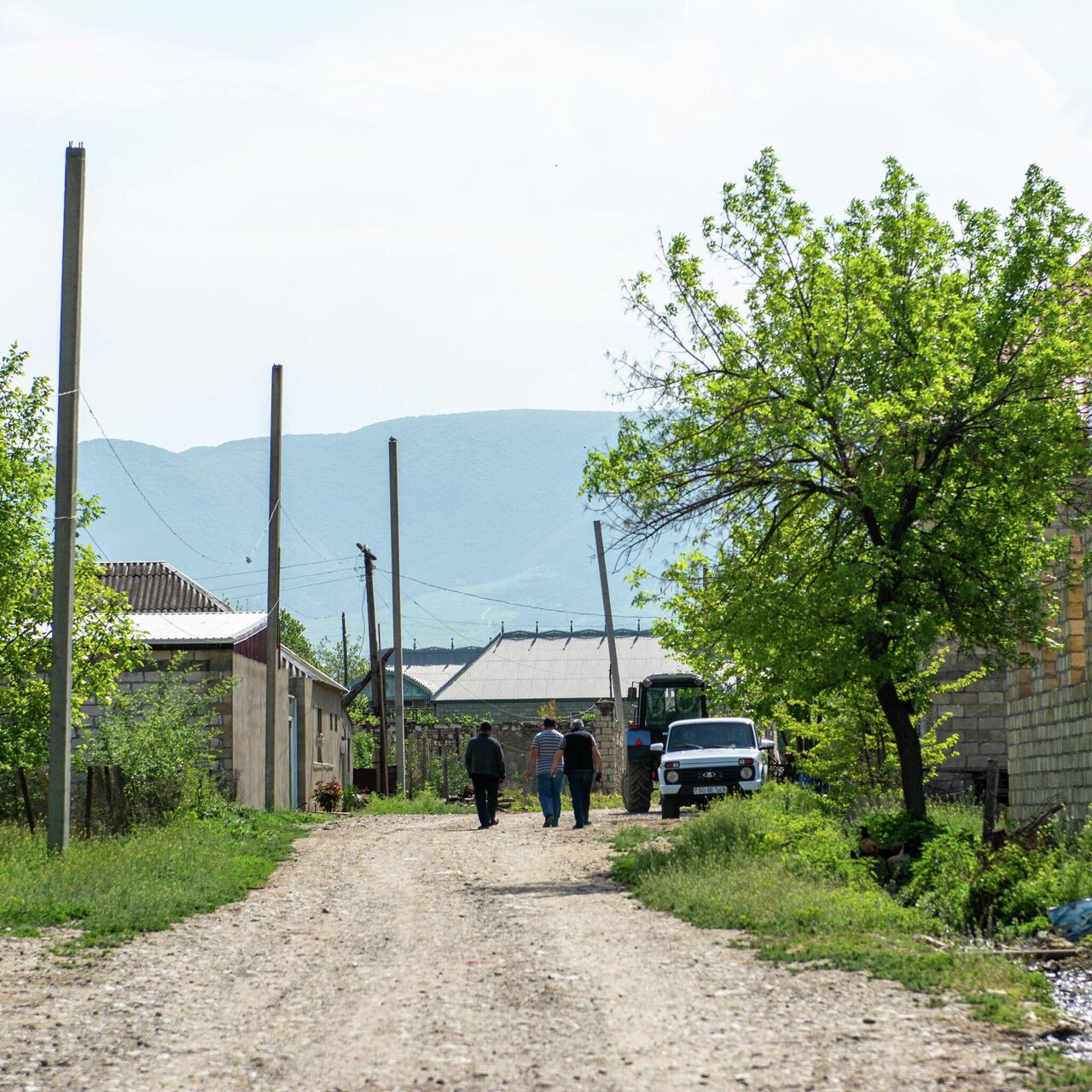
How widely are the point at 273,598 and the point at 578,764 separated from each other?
7255 millimetres

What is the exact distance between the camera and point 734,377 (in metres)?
16.9

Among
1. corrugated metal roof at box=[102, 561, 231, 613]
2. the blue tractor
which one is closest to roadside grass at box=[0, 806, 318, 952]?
the blue tractor

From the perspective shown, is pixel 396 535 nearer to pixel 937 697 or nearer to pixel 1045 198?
pixel 937 697

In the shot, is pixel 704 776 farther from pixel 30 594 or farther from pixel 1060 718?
pixel 30 594

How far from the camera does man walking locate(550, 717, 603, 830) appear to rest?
843 inches

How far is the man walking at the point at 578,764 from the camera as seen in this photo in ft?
70.3

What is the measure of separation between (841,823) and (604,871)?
453 centimetres

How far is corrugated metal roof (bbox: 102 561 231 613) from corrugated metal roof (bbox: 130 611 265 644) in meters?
7.89

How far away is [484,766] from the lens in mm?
21812

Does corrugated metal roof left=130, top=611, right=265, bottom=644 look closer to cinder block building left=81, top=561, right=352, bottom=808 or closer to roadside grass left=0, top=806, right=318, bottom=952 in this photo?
cinder block building left=81, top=561, right=352, bottom=808

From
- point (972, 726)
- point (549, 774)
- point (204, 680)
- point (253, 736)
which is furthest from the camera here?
point (253, 736)

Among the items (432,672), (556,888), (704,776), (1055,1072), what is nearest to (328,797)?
(704,776)

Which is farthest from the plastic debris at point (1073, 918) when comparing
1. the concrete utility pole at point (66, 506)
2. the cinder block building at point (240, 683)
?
the cinder block building at point (240, 683)

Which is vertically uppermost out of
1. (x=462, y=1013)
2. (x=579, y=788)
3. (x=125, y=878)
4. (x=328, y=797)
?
(x=579, y=788)
